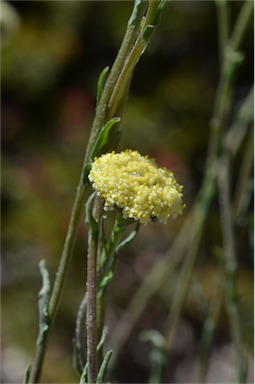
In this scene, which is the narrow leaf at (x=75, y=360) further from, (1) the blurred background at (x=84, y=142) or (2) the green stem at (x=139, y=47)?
(1) the blurred background at (x=84, y=142)

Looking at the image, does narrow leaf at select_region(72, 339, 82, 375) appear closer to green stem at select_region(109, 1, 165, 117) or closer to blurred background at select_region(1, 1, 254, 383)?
green stem at select_region(109, 1, 165, 117)

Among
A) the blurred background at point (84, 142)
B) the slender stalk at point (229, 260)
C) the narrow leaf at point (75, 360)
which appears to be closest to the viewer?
the narrow leaf at point (75, 360)

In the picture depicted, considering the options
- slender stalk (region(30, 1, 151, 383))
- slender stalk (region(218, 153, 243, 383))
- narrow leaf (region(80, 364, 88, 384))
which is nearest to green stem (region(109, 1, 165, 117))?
slender stalk (region(30, 1, 151, 383))

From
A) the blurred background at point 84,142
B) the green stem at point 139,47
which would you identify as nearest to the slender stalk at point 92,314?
the green stem at point 139,47

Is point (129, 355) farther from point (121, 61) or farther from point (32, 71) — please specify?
point (121, 61)

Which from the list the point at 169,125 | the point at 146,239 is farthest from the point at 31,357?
the point at 169,125
